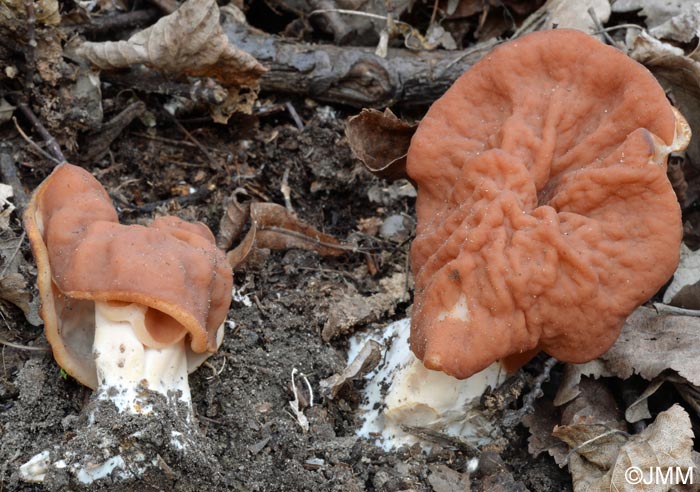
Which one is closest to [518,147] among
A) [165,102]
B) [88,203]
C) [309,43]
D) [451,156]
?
[451,156]

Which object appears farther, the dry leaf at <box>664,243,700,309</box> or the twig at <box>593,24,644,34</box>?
the twig at <box>593,24,644,34</box>

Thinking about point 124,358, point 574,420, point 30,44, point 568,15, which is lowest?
point 574,420

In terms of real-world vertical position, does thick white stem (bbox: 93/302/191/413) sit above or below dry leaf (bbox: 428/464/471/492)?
above

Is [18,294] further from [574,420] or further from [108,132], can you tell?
[574,420]

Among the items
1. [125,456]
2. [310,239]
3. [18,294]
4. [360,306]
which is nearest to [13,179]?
[18,294]

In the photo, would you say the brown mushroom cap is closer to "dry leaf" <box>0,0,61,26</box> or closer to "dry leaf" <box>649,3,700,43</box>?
"dry leaf" <box>0,0,61,26</box>

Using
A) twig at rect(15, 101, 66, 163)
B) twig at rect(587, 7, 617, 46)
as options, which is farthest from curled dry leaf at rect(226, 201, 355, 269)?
twig at rect(587, 7, 617, 46)

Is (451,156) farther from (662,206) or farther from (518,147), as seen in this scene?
(662,206)

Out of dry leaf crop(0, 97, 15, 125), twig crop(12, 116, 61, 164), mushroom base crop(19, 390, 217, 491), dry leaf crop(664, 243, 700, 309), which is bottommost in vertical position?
mushroom base crop(19, 390, 217, 491)

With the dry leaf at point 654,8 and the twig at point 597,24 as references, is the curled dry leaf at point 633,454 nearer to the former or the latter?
the twig at point 597,24
